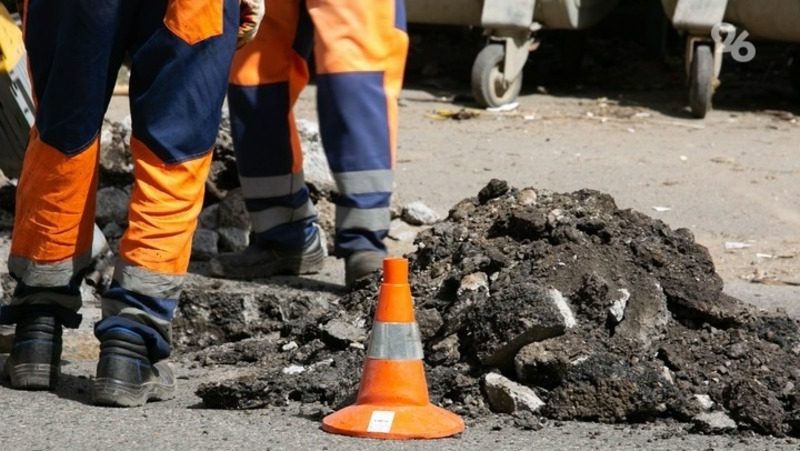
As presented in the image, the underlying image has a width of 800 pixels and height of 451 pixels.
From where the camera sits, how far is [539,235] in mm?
4797

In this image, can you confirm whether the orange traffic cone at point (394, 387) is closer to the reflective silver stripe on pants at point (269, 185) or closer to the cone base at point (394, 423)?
the cone base at point (394, 423)

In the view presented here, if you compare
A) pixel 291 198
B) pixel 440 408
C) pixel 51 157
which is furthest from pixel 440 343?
pixel 291 198

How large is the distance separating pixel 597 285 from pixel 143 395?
1195 mm

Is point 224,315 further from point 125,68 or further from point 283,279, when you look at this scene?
point 125,68


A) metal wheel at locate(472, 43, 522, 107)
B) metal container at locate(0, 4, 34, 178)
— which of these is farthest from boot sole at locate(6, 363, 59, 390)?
metal wheel at locate(472, 43, 522, 107)

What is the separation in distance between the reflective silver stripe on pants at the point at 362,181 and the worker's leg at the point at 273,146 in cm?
36

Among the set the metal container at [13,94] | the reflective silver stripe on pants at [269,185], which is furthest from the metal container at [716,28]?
the metal container at [13,94]

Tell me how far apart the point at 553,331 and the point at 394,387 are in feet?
1.74

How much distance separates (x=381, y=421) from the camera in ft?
12.7

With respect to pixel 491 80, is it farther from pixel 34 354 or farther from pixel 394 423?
pixel 394 423

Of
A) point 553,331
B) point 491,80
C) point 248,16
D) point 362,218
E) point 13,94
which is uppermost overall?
point 248,16

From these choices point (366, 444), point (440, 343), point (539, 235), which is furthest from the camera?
point (539, 235)

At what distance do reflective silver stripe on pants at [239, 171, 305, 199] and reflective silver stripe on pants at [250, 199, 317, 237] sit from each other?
0.22ft

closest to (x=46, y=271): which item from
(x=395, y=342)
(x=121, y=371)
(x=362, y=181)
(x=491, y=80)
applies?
(x=121, y=371)
